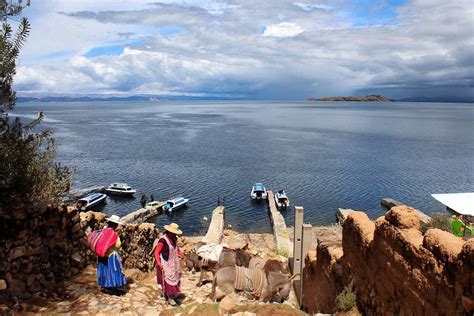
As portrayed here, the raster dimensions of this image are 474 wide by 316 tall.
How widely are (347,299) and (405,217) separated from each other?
241 centimetres

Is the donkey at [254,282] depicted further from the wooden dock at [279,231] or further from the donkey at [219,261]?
the wooden dock at [279,231]

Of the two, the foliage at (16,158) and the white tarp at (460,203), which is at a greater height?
the foliage at (16,158)

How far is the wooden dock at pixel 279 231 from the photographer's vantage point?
23794mm

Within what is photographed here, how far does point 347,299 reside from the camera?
764cm

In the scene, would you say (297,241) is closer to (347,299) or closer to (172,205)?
(347,299)

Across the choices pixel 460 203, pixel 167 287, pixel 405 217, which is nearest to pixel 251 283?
pixel 167 287

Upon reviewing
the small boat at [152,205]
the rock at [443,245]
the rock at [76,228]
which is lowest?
the small boat at [152,205]

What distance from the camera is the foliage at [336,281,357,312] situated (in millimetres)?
7598

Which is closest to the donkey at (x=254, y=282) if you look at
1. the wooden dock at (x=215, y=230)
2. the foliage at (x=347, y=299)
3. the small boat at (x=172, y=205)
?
the foliage at (x=347, y=299)

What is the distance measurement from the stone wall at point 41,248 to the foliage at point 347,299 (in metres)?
6.48

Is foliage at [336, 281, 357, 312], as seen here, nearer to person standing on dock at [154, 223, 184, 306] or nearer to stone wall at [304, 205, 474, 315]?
stone wall at [304, 205, 474, 315]

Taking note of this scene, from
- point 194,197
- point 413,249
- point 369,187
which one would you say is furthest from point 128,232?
point 369,187

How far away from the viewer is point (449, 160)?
6562 centimetres

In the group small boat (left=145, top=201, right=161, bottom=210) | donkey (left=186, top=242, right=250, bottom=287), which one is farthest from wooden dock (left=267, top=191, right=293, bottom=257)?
small boat (left=145, top=201, right=161, bottom=210)
